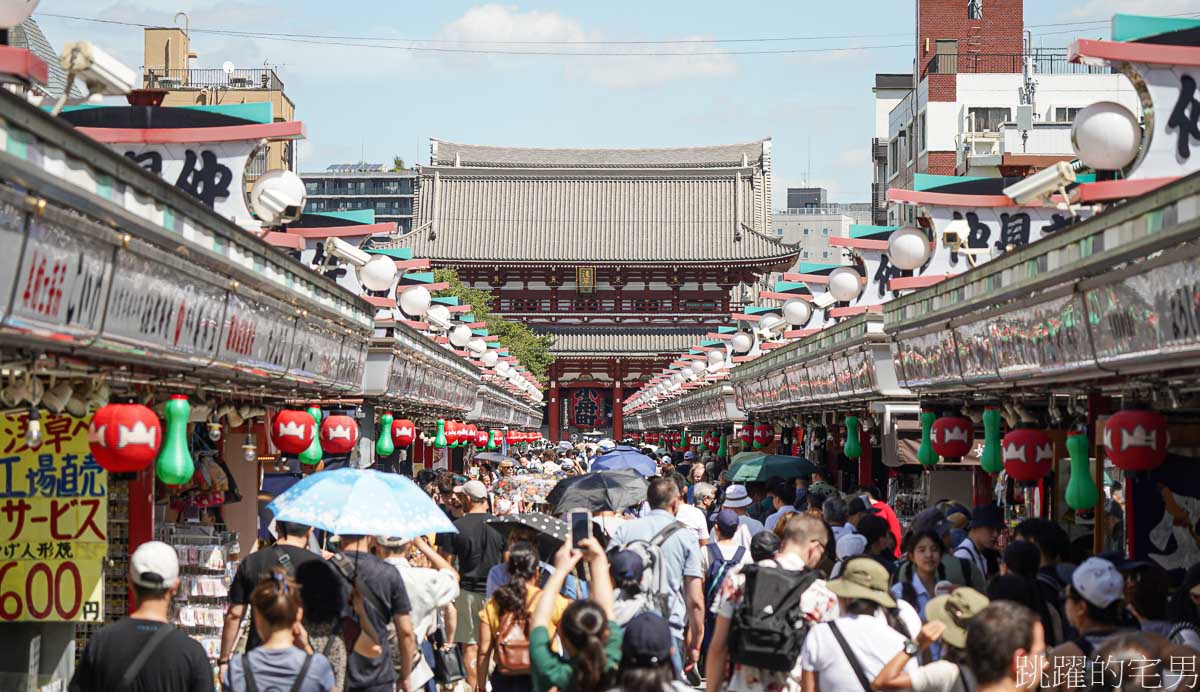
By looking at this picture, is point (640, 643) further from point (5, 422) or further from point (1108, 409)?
point (1108, 409)

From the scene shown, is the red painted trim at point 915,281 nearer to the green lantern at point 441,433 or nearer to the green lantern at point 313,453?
the green lantern at point 313,453

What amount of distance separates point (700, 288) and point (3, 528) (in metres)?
58.9

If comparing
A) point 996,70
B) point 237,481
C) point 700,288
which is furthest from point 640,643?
point 700,288

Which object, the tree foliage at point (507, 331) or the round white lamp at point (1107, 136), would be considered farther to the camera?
the tree foliage at point (507, 331)

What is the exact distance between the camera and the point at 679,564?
9.30 m

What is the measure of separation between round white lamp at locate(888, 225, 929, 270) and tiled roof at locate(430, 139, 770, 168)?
57.0 m

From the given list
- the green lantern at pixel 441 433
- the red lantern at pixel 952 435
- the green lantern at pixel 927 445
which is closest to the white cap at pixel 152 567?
the red lantern at pixel 952 435

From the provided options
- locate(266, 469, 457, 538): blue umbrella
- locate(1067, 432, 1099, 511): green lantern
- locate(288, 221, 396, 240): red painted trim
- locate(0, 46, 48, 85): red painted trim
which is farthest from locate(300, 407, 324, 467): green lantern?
locate(1067, 432, 1099, 511): green lantern

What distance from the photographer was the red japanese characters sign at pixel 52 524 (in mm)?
A: 8594

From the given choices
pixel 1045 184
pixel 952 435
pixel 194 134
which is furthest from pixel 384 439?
pixel 1045 184

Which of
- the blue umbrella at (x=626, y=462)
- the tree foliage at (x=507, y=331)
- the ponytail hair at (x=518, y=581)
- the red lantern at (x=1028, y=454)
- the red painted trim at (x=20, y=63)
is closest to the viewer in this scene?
the ponytail hair at (x=518, y=581)

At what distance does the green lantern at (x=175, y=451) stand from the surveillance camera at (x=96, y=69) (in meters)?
1.97

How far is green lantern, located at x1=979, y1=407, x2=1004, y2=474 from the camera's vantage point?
11828 millimetres

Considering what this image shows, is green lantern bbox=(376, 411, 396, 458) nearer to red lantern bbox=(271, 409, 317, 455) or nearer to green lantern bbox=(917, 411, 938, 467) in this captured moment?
red lantern bbox=(271, 409, 317, 455)
